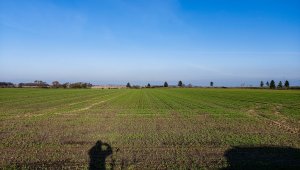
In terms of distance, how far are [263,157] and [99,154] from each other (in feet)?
16.8

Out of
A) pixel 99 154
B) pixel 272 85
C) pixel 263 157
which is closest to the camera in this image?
pixel 263 157

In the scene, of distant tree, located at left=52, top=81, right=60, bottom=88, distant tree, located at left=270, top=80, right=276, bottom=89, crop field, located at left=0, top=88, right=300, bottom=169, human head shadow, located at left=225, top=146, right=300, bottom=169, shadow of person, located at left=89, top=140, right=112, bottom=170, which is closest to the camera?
shadow of person, located at left=89, top=140, right=112, bottom=170

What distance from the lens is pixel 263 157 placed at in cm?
930

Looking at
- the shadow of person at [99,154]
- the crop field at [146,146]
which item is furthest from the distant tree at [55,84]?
the shadow of person at [99,154]

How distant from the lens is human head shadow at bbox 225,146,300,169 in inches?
333

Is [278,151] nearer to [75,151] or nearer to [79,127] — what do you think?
[75,151]

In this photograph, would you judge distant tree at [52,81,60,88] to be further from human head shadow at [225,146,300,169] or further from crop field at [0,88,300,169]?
human head shadow at [225,146,300,169]

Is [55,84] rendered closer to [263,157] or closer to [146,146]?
[146,146]

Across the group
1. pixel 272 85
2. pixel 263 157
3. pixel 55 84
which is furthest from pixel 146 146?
pixel 55 84

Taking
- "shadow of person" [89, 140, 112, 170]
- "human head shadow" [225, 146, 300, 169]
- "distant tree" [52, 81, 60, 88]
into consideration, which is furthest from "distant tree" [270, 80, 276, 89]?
"shadow of person" [89, 140, 112, 170]

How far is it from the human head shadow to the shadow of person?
143 inches

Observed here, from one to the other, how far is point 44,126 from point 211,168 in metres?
10.0

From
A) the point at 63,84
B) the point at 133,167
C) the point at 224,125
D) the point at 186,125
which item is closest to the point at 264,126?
the point at 224,125

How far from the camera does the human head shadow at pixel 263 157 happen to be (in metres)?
8.46
